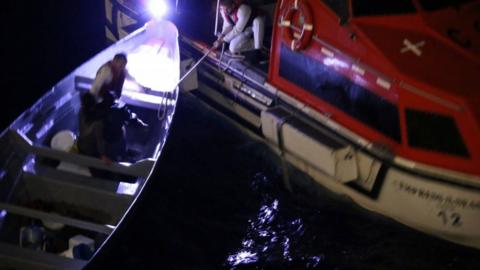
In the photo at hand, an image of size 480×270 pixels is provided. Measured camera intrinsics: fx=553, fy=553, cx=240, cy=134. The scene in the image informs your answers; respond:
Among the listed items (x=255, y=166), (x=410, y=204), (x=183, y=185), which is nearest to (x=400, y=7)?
(x=410, y=204)

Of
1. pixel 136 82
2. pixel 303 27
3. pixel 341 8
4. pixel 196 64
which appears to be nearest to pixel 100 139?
pixel 136 82

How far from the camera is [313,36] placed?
6.99 metres

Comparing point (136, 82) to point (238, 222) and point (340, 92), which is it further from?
point (340, 92)

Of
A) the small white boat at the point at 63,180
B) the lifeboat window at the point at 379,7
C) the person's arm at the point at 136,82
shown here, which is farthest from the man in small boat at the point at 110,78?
the lifeboat window at the point at 379,7

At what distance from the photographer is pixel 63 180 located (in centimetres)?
627

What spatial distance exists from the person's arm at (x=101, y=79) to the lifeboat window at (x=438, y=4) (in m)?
3.86

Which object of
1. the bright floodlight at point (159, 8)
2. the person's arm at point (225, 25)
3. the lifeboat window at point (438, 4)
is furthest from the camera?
the bright floodlight at point (159, 8)

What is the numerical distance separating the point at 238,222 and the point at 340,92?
209 centimetres

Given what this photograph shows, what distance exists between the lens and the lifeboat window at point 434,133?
5918mm

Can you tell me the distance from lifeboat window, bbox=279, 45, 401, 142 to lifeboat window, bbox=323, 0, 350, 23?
65 cm

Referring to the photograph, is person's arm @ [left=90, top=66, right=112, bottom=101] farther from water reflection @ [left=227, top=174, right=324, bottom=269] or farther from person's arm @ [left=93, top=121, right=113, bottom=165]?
water reflection @ [left=227, top=174, right=324, bottom=269]

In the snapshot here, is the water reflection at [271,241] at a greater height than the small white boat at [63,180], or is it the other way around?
the small white boat at [63,180]

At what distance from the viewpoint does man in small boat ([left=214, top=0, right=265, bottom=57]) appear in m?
8.34

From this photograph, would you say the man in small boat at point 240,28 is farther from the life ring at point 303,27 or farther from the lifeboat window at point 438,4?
the lifeboat window at point 438,4
